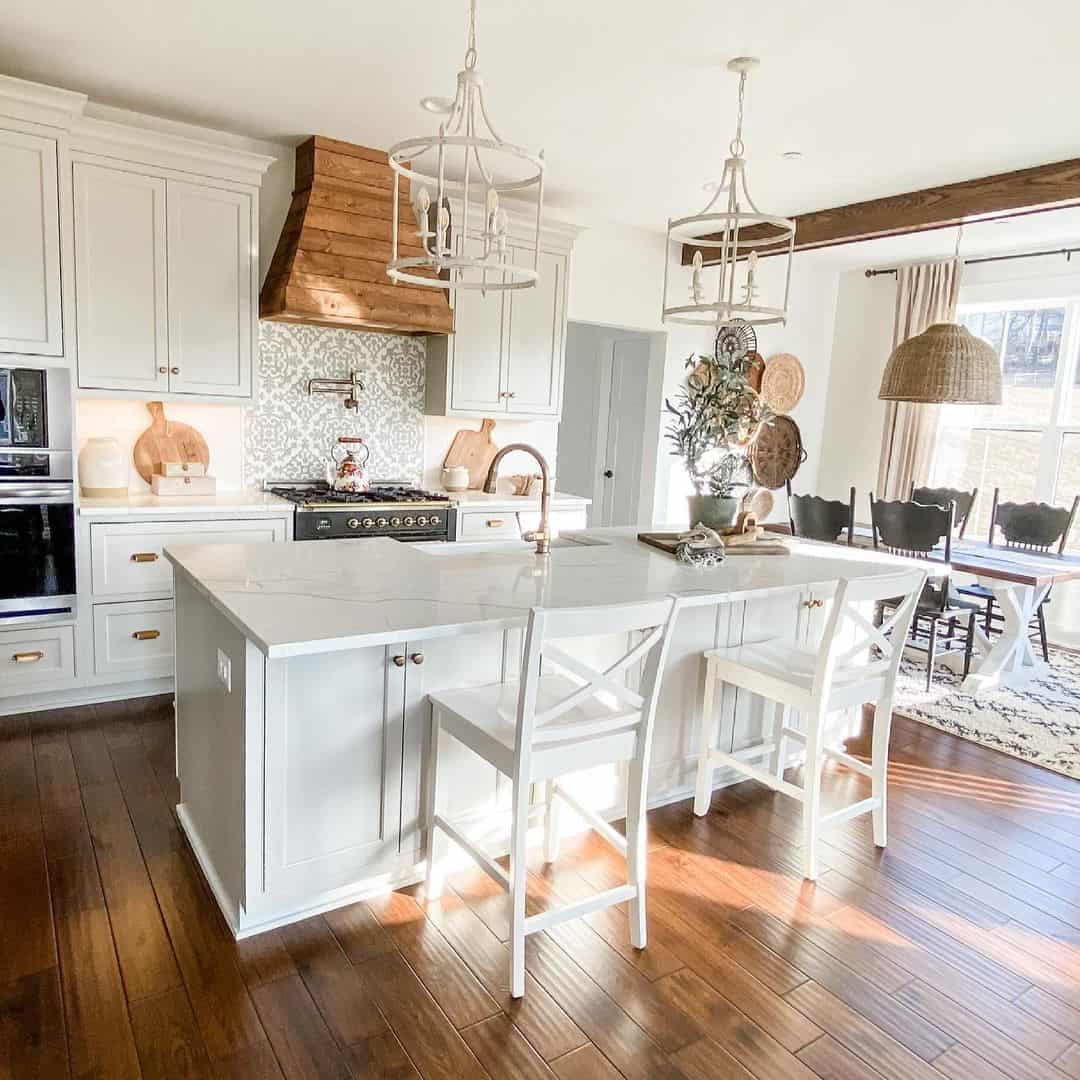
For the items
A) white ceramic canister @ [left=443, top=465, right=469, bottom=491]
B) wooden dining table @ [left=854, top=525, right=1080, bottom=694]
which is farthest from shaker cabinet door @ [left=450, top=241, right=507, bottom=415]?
wooden dining table @ [left=854, top=525, right=1080, bottom=694]

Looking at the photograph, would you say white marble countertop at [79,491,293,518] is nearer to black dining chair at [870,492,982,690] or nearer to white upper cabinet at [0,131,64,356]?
white upper cabinet at [0,131,64,356]

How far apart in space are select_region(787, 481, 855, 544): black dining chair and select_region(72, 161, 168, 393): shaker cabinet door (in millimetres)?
3715

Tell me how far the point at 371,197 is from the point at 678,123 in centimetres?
164

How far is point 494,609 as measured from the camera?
2.21 meters

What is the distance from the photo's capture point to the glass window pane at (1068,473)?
5.66 meters

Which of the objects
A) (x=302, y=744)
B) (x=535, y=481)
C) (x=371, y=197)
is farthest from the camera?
(x=535, y=481)

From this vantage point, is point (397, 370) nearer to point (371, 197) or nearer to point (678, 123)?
point (371, 197)

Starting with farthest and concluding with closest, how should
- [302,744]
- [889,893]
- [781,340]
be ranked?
1. [781,340]
2. [889,893]
3. [302,744]

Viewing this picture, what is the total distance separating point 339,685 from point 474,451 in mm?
3307

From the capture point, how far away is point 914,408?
623 cm

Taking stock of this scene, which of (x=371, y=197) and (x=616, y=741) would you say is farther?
(x=371, y=197)

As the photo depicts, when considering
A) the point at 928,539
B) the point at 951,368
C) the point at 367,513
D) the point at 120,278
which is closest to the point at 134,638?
the point at 367,513

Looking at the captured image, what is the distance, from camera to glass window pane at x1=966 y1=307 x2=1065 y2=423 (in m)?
5.77

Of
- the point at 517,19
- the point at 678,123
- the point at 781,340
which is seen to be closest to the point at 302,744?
the point at 517,19
